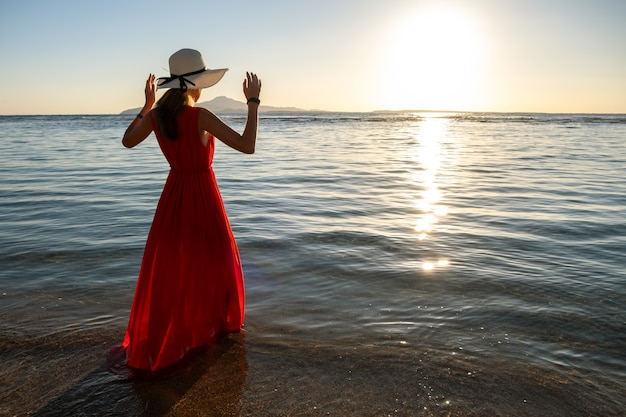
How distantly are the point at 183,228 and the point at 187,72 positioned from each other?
3.52 feet

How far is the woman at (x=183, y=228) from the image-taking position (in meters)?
3.55

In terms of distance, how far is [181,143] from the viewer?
3600 millimetres

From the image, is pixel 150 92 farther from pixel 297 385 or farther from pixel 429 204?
pixel 429 204

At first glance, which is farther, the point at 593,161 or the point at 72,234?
the point at 593,161

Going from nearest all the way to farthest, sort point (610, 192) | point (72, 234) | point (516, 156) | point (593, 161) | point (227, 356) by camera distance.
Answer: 1. point (227, 356)
2. point (72, 234)
3. point (610, 192)
4. point (593, 161)
5. point (516, 156)

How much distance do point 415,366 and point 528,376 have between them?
77 cm

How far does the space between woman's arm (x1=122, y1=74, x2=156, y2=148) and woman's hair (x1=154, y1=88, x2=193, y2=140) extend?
0.51 feet

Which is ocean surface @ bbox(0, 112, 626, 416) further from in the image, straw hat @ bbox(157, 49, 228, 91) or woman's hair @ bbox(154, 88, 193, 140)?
straw hat @ bbox(157, 49, 228, 91)

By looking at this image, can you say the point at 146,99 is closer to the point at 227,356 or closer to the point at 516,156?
the point at 227,356

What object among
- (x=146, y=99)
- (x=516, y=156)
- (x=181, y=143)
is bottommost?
(x=516, y=156)

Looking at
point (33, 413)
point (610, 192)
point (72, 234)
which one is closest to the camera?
point (33, 413)

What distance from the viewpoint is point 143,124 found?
3.66 metres

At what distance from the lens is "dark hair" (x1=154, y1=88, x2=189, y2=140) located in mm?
3502

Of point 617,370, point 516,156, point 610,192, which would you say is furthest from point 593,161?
point 617,370
